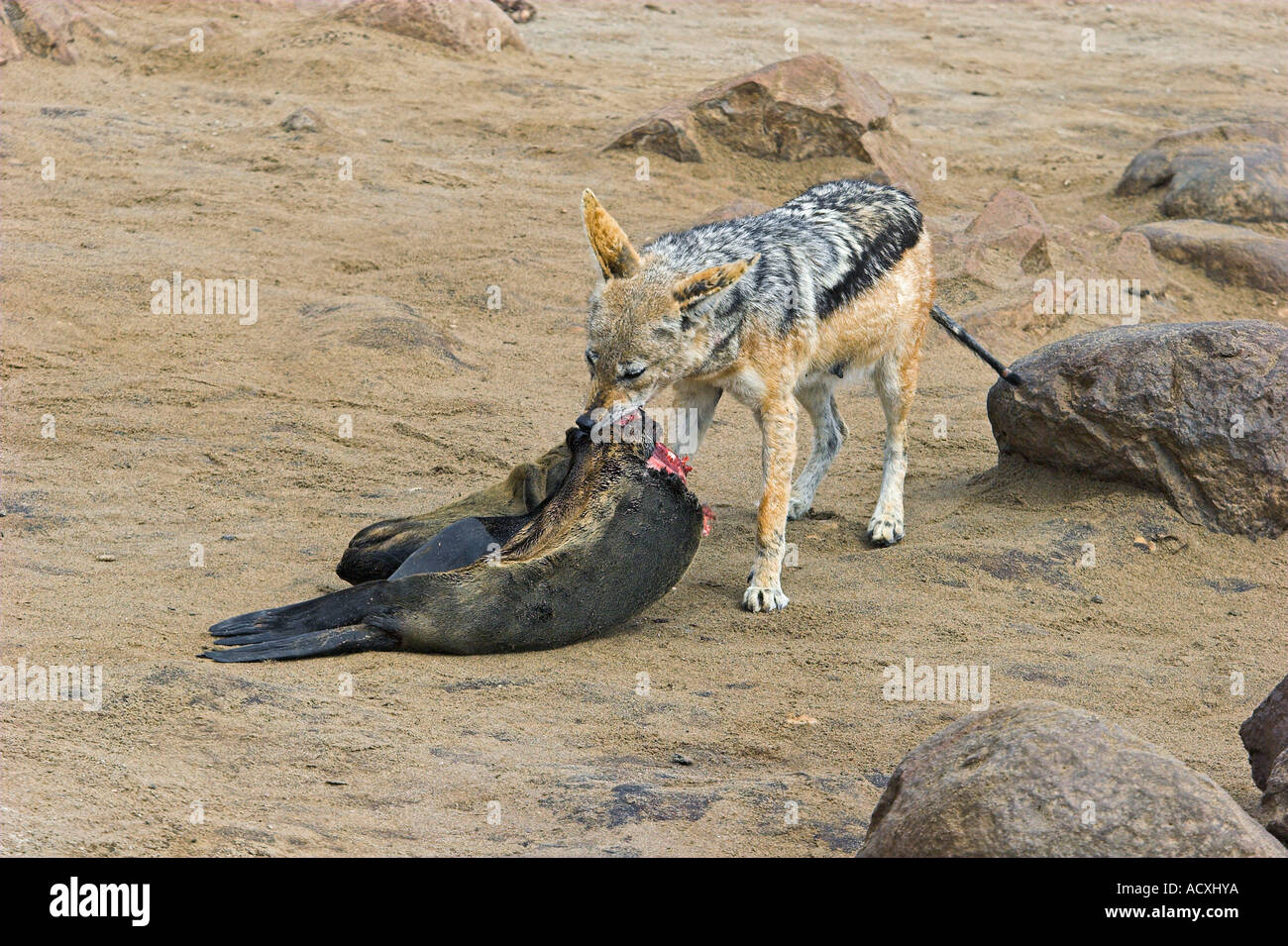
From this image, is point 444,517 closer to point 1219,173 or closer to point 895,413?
point 895,413

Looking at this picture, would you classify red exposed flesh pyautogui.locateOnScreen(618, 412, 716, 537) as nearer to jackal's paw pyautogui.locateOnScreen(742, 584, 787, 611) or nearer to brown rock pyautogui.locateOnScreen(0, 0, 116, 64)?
jackal's paw pyautogui.locateOnScreen(742, 584, 787, 611)

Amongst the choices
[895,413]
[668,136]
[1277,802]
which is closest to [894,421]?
[895,413]

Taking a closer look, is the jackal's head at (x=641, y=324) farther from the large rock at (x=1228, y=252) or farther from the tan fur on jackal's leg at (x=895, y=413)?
the large rock at (x=1228, y=252)

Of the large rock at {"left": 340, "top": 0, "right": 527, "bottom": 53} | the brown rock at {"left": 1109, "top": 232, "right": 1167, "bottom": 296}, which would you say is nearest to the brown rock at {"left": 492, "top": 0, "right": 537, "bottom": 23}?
the large rock at {"left": 340, "top": 0, "right": 527, "bottom": 53}

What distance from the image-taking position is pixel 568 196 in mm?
12789

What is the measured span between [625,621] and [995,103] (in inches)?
562

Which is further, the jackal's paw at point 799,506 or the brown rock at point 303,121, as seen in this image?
the brown rock at point 303,121

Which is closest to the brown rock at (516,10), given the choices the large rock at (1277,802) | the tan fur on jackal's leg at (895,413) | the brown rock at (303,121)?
the brown rock at (303,121)

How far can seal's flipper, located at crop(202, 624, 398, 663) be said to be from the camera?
5066 millimetres

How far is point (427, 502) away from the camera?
23.9 ft

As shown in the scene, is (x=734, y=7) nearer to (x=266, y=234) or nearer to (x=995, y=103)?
(x=995, y=103)

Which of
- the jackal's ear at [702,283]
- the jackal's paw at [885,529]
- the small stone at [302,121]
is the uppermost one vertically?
the jackal's ear at [702,283]

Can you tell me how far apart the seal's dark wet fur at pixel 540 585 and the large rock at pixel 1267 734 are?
Result: 7.68 feet

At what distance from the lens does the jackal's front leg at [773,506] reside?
6.34 m
